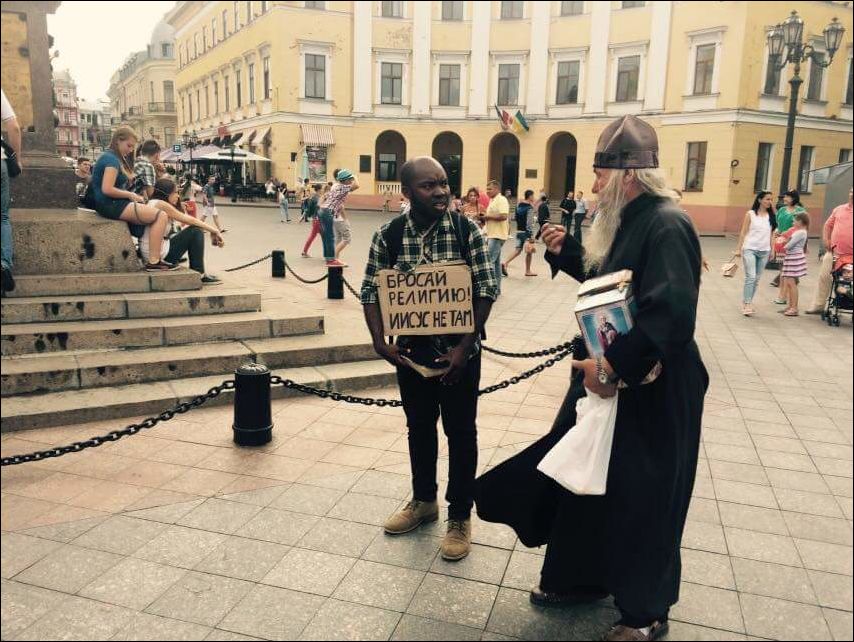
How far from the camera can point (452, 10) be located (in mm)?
33844

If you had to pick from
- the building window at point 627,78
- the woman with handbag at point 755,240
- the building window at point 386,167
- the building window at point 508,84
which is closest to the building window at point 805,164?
the building window at point 627,78

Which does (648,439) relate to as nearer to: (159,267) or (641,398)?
(641,398)

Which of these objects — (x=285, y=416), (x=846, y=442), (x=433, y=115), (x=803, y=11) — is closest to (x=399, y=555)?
(x=285, y=416)

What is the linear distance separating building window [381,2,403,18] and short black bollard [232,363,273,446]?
3324cm

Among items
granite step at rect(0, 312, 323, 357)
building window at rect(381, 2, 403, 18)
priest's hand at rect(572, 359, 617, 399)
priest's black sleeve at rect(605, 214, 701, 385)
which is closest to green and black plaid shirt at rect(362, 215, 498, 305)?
priest's hand at rect(572, 359, 617, 399)

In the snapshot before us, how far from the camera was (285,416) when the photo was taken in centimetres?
534

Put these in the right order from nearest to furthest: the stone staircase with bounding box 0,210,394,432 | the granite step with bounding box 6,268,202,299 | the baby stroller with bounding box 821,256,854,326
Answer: the stone staircase with bounding box 0,210,394,432 < the granite step with bounding box 6,268,202,299 < the baby stroller with bounding box 821,256,854,326

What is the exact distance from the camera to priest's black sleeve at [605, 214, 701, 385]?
7.67ft

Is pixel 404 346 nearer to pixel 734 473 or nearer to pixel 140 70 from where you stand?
pixel 734 473

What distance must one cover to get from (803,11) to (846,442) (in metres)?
27.9

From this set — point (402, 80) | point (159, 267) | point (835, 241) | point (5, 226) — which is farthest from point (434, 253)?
point (402, 80)

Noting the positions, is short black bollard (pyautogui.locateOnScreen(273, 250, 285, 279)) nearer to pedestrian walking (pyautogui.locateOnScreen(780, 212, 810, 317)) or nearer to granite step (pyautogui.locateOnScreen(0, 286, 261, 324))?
granite step (pyautogui.locateOnScreen(0, 286, 261, 324))

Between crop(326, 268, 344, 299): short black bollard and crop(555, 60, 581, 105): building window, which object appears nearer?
crop(326, 268, 344, 299): short black bollard

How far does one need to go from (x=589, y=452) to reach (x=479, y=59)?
34.1 metres
